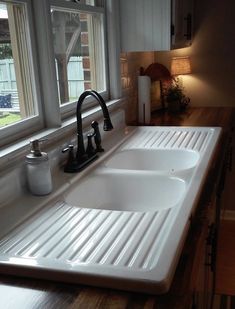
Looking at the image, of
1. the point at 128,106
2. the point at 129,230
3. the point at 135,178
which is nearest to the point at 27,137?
the point at 135,178

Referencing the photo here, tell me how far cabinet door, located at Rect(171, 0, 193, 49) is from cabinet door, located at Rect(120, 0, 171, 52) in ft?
0.25

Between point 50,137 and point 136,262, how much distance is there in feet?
2.75

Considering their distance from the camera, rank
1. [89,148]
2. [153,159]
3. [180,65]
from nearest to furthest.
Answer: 1. [89,148]
2. [153,159]
3. [180,65]

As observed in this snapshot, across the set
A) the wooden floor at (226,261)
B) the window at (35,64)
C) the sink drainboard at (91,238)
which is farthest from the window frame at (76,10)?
the wooden floor at (226,261)

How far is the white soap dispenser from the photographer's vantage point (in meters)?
1.33

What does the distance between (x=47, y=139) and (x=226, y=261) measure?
6.27 feet

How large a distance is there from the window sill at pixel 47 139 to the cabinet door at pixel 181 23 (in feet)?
2.63

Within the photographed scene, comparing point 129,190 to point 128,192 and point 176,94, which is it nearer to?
point 128,192

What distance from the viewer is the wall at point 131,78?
266 cm

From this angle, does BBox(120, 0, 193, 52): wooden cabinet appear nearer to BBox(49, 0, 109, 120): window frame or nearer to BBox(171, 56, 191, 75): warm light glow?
BBox(49, 0, 109, 120): window frame

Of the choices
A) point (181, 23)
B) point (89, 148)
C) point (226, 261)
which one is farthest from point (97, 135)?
point (226, 261)

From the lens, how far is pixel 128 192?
1.62m

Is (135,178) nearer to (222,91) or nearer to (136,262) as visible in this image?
(136,262)

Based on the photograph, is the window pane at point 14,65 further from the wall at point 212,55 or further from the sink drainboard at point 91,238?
the wall at point 212,55
